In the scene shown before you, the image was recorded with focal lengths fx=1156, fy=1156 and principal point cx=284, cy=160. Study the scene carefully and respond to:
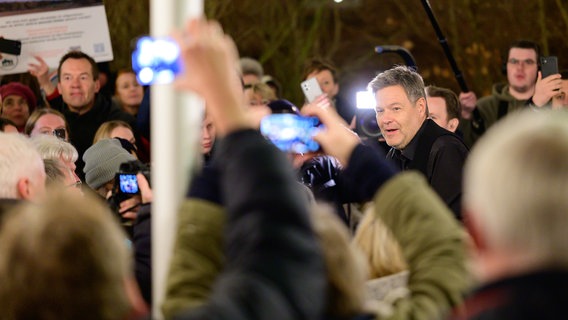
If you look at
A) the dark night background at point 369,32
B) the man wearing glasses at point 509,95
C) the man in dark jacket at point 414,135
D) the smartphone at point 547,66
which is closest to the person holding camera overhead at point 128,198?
the man in dark jacket at point 414,135

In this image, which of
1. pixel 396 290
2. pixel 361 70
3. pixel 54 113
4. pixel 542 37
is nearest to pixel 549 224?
pixel 396 290

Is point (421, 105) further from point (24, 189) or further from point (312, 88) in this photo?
point (24, 189)

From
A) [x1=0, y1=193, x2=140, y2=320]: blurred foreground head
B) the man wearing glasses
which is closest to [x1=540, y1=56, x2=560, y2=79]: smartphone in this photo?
the man wearing glasses

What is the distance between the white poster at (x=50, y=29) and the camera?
8273 millimetres

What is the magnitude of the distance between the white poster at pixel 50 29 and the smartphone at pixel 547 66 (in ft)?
10.3

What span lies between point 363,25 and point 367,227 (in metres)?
12.1

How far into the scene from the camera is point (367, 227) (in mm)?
3033

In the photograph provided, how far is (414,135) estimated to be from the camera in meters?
6.19

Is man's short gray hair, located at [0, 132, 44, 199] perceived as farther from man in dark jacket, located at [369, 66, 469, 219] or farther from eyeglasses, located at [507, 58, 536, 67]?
eyeglasses, located at [507, 58, 536, 67]

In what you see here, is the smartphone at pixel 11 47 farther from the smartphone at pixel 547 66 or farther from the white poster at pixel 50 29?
the smartphone at pixel 547 66

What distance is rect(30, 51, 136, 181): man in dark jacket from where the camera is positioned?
785cm

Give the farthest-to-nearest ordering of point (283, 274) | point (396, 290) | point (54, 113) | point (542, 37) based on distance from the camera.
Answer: point (542, 37), point (54, 113), point (396, 290), point (283, 274)

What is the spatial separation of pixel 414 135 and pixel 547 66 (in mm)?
1934

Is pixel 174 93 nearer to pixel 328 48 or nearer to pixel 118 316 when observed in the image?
pixel 118 316
